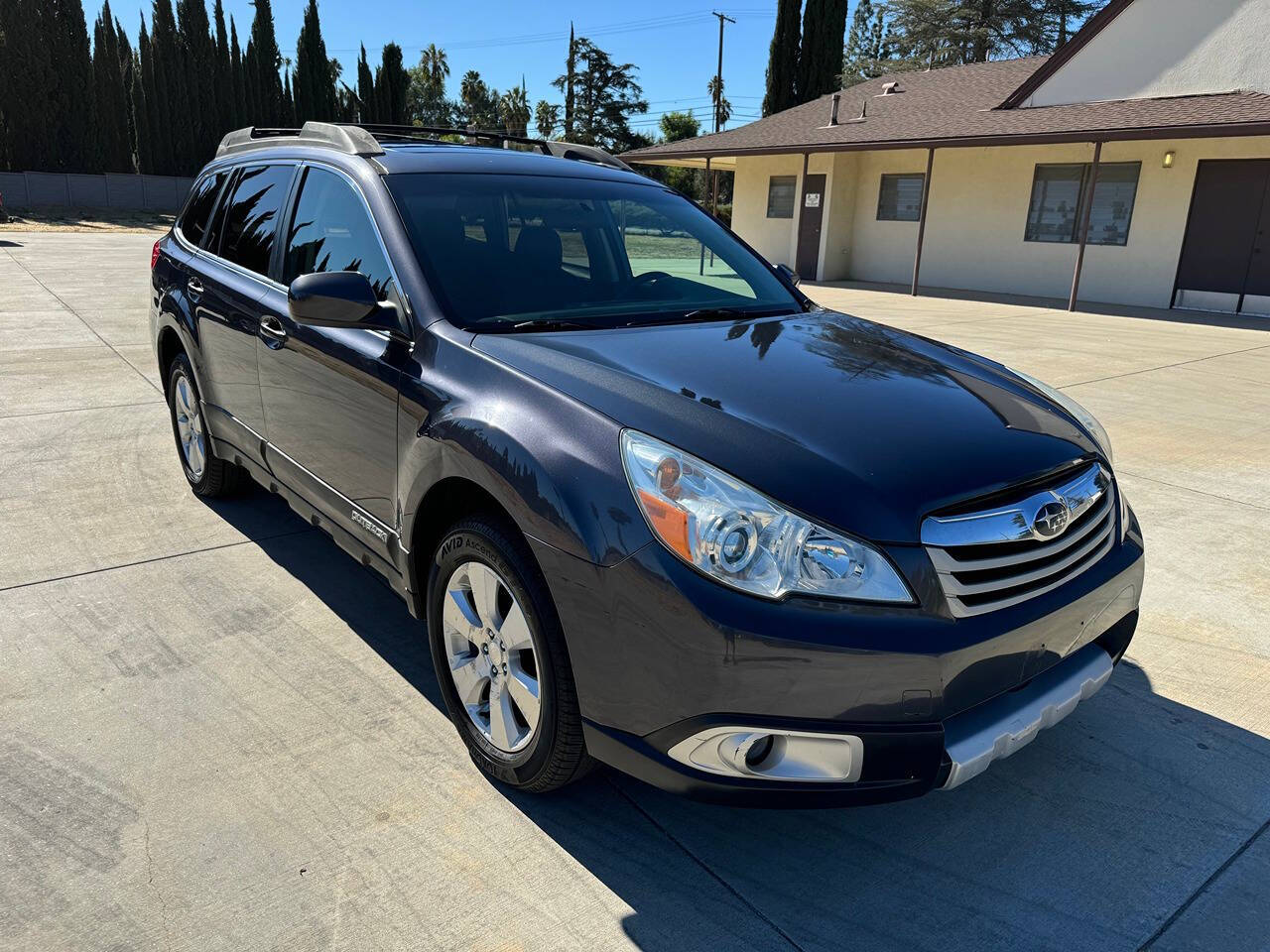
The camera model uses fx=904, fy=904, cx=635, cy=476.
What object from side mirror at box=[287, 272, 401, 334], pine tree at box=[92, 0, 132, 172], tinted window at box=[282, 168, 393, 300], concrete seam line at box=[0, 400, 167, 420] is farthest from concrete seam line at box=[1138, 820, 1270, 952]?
pine tree at box=[92, 0, 132, 172]

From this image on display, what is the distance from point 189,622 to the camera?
358 cm

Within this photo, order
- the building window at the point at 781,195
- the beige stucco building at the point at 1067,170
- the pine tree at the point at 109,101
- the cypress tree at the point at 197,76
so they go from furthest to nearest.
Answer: the cypress tree at the point at 197,76, the pine tree at the point at 109,101, the building window at the point at 781,195, the beige stucco building at the point at 1067,170

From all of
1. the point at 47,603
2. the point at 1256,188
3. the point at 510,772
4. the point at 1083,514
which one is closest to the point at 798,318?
the point at 1083,514

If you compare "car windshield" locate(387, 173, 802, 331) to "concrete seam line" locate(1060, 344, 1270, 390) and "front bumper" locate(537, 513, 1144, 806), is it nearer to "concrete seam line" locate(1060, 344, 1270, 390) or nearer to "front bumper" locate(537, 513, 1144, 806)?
"front bumper" locate(537, 513, 1144, 806)

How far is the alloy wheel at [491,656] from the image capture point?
245 cm

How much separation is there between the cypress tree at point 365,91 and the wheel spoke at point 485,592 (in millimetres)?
48766

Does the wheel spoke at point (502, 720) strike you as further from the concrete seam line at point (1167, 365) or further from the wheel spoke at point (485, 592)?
the concrete seam line at point (1167, 365)

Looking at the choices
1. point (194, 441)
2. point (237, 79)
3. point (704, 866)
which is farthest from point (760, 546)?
point (237, 79)

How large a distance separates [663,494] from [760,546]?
0.25 m

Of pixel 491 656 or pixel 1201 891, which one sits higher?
pixel 491 656

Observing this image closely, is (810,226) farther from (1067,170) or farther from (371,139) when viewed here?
(371,139)

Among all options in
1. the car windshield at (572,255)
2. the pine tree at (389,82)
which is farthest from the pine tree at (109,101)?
the car windshield at (572,255)

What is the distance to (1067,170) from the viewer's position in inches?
708

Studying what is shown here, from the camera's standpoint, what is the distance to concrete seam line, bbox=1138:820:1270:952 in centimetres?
217
